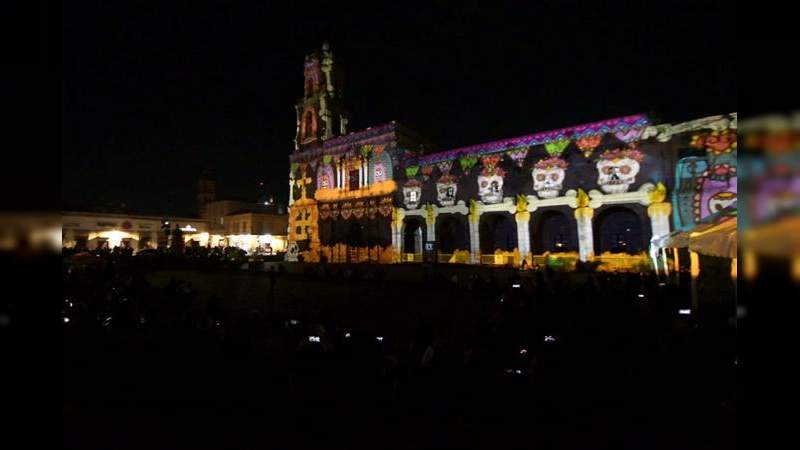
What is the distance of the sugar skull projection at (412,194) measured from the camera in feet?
87.0

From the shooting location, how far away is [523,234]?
867 inches

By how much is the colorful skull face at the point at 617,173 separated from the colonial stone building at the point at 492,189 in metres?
0.05

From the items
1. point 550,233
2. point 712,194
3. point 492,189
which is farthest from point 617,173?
point 492,189

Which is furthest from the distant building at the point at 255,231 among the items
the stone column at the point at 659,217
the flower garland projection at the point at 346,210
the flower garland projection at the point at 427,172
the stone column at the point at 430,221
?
the stone column at the point at 659,217

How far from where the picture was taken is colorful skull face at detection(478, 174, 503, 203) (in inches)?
906

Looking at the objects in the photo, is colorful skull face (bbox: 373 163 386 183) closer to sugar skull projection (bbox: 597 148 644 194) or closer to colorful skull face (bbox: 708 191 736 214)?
sugar skull projection (bbox: 597 148 644 194)

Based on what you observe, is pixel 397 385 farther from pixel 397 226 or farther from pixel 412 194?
pixel 397 226

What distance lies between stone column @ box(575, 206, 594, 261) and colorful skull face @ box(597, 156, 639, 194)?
5.06 feet

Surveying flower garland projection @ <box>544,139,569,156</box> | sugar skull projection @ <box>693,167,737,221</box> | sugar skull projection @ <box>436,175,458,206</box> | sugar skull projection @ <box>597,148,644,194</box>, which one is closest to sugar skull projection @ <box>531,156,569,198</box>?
flower garland projection @ <box>544,139,569,156</box>

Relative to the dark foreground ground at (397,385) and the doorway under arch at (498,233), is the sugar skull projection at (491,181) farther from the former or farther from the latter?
the dark foreground ground at (397,385)

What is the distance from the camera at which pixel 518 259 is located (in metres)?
21.9

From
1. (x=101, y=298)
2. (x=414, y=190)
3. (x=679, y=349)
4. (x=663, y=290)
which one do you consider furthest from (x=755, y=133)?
(x=414, y=190)

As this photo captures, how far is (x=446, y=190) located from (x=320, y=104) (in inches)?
660

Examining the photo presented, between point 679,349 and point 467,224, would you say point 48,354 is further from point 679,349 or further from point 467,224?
point 467,224
